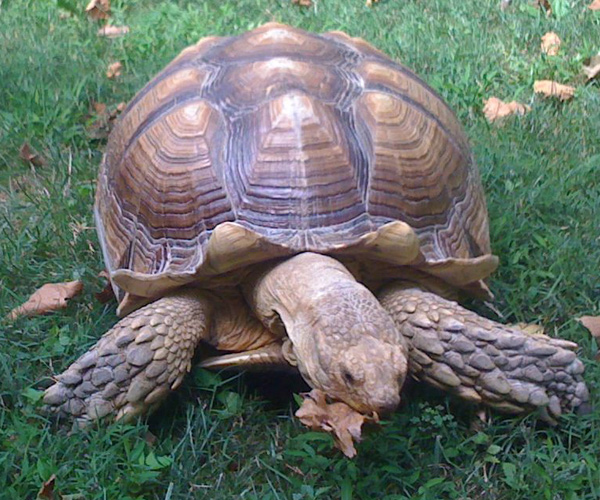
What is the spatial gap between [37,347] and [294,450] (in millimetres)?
1098

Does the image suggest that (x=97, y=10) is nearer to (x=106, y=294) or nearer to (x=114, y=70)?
(x=114, y=70)

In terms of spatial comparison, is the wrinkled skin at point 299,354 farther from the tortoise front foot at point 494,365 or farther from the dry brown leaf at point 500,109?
the dry brown leaf at point 500,109

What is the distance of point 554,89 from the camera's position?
460 centimetres

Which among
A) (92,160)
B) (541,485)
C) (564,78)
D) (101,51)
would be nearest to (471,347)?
(541,485)

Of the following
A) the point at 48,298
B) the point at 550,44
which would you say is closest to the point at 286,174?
the point at 48,298

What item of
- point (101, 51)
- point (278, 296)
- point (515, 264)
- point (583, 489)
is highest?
point (101, 51)

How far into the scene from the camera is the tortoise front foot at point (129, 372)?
2.57m

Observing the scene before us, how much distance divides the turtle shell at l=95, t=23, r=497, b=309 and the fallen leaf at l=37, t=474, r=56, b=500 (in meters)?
0.68

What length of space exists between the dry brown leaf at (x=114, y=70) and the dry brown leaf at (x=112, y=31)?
1.87 feet

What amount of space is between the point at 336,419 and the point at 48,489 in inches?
34.8

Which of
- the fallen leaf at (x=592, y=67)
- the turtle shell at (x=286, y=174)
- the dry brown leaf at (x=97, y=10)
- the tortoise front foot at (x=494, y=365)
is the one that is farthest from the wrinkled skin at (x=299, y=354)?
the dry brown leaf at (x=97, y=10)

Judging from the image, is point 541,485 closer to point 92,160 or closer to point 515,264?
point 515,264

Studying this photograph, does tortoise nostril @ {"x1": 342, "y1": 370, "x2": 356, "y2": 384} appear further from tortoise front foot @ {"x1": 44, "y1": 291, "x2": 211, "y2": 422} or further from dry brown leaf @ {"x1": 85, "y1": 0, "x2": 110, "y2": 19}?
dry brown leaf @ {"x1": 85, "y1": 0, "x2": 110, "y2": 19}

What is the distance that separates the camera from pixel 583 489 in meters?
2.41
